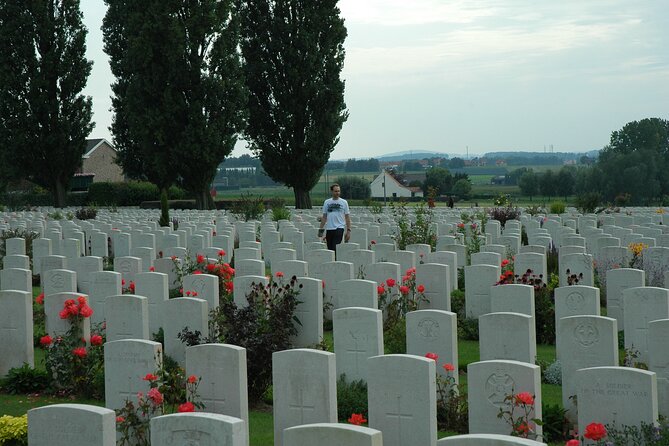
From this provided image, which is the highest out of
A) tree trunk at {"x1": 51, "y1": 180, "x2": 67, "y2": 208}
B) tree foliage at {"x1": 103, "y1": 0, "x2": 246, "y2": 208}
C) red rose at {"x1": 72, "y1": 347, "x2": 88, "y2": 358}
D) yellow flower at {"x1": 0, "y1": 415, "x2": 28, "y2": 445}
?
tree foliage at {"x1": 103, "y1": 0, "x2": 246, "y2": 208}

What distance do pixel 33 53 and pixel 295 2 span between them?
12.0 m

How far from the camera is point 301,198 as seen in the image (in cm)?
4050

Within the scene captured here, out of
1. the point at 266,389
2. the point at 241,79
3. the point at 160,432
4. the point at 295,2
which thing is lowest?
the point at 266,389

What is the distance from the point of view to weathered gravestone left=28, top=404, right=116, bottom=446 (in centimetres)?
560

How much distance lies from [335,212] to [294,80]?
76.0 feet

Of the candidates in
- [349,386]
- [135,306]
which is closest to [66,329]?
[135,306]

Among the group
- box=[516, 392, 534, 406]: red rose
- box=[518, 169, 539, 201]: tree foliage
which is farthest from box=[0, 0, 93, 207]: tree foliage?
box=[518, 169, 539, 201]: tree foliage

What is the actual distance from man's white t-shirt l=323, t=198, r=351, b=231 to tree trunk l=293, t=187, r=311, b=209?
2437 centimetres

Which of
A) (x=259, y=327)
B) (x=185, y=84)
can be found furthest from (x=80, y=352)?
(x=185, y=84)

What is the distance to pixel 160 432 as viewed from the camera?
5.41m

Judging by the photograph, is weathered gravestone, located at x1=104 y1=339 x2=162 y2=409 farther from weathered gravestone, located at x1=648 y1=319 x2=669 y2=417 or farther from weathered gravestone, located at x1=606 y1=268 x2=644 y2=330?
weathered gravestone, located at x1=606 y1=268 x2=644 y2=330

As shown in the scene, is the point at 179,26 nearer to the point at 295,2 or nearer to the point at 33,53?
the point at 295,2

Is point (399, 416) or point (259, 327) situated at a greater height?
point (259, 327)

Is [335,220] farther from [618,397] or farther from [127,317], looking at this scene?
[618,397]
